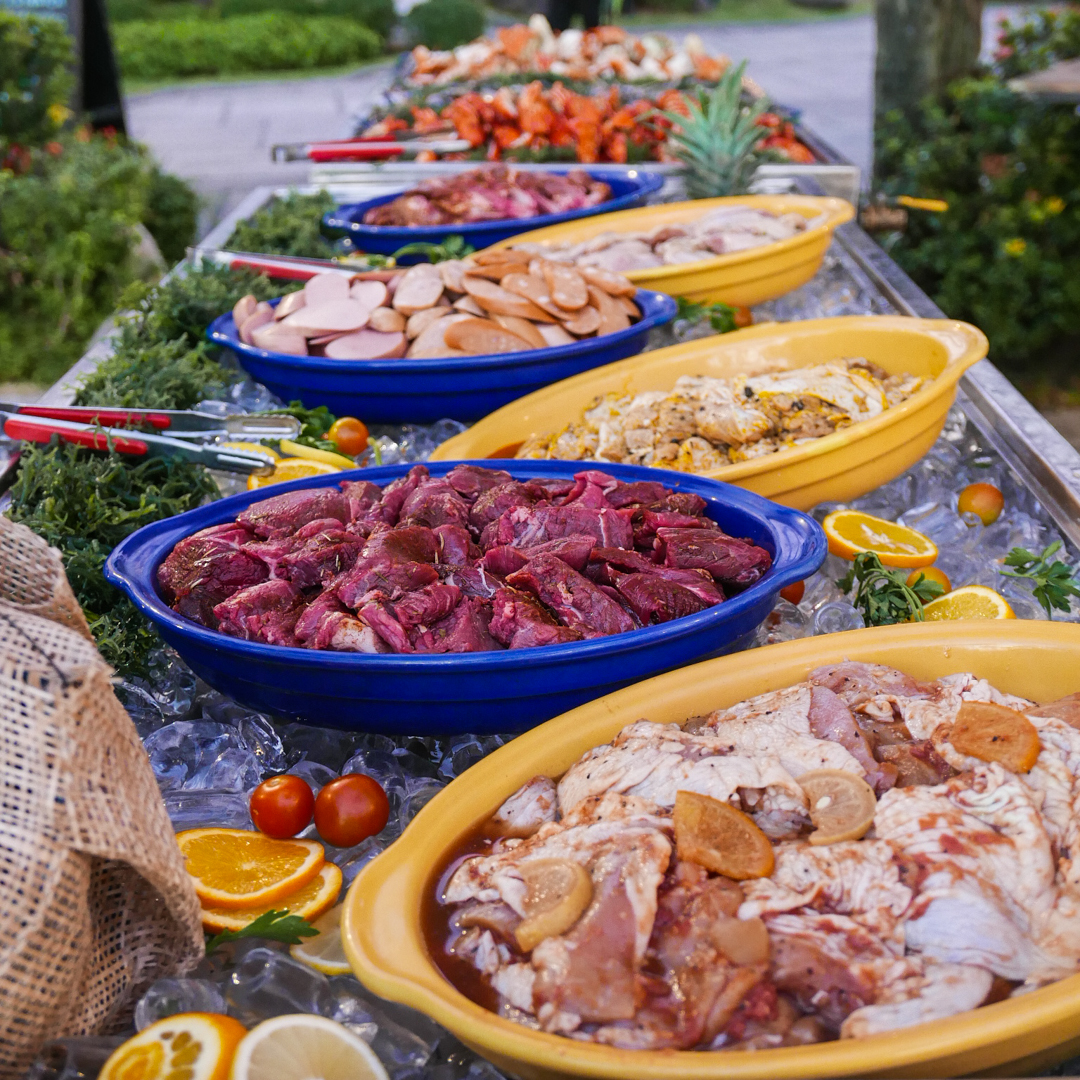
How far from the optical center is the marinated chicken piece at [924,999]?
3.60 ft

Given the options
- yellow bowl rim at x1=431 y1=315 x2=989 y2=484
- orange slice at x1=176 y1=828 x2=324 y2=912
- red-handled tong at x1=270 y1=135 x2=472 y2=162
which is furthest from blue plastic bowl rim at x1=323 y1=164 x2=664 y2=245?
orange slice at x1=176 y1=828 x2=324 y2=912

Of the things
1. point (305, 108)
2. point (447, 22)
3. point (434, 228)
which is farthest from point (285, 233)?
point (447, 22)

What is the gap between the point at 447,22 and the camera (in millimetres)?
16453

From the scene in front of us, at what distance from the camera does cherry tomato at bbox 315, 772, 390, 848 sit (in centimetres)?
153

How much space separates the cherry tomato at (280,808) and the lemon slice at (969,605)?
107 centimetres

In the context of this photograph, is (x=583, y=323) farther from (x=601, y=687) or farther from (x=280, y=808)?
(x=280, y=808)

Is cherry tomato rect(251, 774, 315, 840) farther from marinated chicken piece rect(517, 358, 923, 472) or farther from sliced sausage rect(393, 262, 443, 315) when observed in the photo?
sliced sausage rect(393, 262, 443, 315)

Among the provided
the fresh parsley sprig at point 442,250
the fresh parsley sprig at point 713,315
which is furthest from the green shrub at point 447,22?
the fresh parsley sprig at point 713,315

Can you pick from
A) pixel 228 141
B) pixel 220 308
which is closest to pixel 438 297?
pixel 220 308

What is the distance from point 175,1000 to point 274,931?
0.50ft

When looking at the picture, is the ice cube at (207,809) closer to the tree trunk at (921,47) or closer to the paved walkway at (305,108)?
the tree trunk at (921,47)

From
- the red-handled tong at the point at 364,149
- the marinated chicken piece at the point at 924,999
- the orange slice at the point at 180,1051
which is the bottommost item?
the orange slice at the point at 180,1051

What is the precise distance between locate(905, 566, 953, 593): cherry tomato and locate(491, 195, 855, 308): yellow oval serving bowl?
146cm

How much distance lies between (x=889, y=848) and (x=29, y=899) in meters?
0.92
